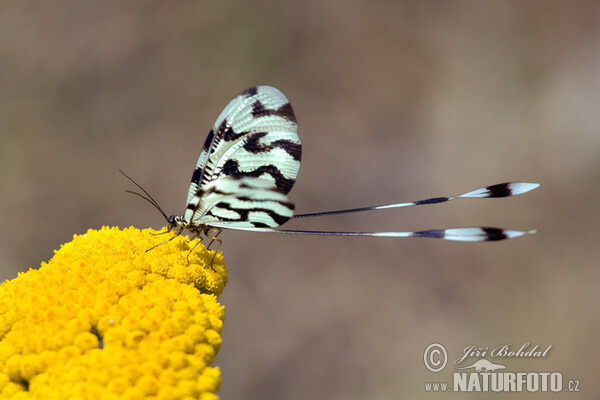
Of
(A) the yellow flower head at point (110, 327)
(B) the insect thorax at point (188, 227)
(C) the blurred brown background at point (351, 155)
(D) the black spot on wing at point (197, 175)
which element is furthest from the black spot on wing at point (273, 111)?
(C) the blurred brown background at point (351, 155)

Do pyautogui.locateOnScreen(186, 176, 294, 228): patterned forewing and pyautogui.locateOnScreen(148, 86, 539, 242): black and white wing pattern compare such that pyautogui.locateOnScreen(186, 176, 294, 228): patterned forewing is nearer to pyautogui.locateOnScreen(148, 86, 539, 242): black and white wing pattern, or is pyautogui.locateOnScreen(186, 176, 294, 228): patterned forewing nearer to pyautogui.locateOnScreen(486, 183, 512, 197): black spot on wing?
pyautogui.locateOnScreen(148, 86, 539, 242): black and white wing pattern

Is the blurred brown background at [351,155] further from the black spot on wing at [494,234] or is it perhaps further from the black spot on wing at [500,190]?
the black spot on wing at [494,234]

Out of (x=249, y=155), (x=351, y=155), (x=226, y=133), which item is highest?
(x=351, y=155)

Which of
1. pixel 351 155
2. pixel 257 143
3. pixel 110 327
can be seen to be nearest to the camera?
pixel 110 327

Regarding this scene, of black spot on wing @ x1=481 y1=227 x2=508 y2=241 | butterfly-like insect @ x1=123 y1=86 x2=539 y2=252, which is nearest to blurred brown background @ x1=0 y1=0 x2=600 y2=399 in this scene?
butterfly-like insect @ x1=123 y1=86 x2=539 y2=252

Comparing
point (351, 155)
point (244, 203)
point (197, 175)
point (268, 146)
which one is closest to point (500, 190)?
point (268, 146)

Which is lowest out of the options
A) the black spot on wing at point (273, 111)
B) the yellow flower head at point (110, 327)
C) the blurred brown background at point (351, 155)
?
the yellow flower head at point (110, 327)

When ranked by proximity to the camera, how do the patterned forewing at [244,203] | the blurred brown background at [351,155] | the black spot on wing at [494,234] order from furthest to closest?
the blurred brown background at [351,155], the patterned forewing at [244,203], the black spot on wing at [494,234]

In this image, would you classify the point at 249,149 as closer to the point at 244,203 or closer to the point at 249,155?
the point at 249,155
